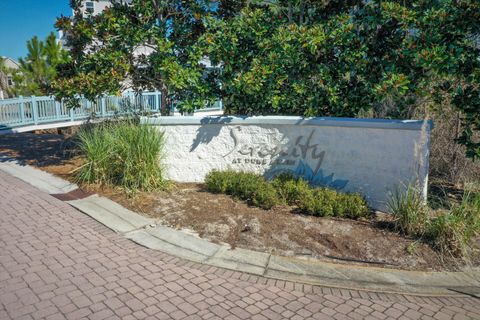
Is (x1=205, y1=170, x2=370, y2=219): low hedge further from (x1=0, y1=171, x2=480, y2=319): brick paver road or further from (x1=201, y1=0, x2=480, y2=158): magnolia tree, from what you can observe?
(x1=0, y1=171, x2=480, y2=319): brick paver road

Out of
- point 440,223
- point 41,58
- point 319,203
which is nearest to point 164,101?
point 319,203

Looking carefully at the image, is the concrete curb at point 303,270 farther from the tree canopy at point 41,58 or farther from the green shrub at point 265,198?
the tree canopy at point 41,58

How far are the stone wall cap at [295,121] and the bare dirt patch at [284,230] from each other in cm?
137

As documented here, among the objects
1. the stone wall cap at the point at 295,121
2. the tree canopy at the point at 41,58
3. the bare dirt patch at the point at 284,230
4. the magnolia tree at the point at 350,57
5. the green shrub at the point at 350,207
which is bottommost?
the bare dirt patch at the point at 284,230

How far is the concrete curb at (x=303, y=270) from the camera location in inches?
174

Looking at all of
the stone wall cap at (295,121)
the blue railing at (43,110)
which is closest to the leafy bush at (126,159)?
the stone wall cap at (295,121)

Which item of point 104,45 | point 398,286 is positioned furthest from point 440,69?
point 104,45

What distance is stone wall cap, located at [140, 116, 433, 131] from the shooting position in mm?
6266

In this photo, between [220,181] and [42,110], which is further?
[42,110]

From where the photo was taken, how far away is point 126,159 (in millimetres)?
7305

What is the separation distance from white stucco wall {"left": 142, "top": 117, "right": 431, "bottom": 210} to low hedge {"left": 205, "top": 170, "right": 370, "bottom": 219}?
1.41ft

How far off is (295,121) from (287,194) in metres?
1.45

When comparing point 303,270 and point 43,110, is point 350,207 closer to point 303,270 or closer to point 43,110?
point 303,270

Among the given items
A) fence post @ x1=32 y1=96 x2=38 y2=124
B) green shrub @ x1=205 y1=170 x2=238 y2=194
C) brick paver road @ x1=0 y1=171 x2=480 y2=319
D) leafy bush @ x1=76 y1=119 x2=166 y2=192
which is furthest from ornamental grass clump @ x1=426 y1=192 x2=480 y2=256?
fence post @ x1=32 y1=96 x2=38 y2=124
